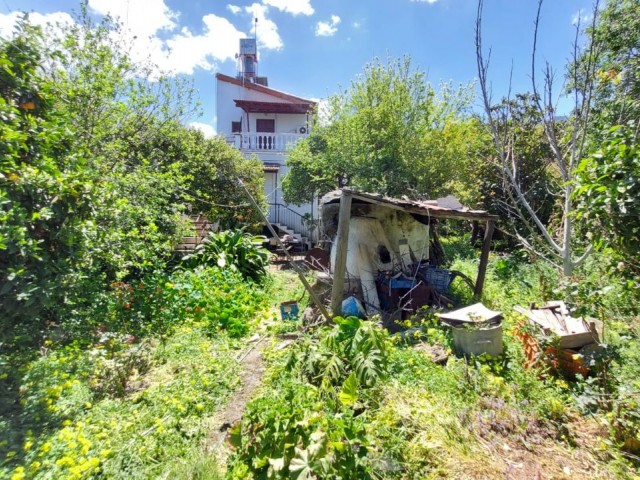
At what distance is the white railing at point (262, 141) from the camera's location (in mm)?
18266

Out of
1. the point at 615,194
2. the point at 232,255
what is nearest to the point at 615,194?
the point at 615,194

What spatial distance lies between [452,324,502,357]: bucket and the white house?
1315cm

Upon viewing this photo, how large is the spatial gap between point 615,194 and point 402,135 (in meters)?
9.06

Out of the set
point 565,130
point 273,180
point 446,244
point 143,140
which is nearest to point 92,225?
point 143,140

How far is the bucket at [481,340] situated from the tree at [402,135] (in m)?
6.79

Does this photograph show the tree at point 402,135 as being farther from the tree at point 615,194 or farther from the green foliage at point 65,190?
the tree at point 615,194

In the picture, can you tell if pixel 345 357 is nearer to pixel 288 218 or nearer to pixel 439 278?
pixel 439 278

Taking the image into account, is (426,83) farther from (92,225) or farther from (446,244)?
(92,225)

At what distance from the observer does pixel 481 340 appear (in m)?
4.31

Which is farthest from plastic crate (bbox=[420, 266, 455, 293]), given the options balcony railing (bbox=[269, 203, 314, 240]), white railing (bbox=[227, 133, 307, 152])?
white railing (bbox=[227, 133, 307, 152])

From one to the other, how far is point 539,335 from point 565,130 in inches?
162

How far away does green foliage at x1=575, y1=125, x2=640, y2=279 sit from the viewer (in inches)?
98.1

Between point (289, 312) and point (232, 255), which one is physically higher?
point (232, 255)

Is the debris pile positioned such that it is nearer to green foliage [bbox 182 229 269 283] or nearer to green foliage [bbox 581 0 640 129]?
green foliage [bbox 581 0 640 129]
